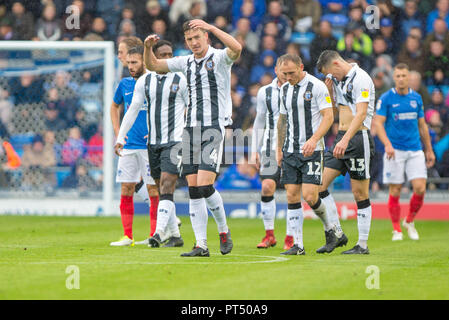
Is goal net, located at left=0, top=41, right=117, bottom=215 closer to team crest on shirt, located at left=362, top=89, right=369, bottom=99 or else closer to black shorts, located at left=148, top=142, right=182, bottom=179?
black shorts, located at left=148, top=142, right=182, bottom=179

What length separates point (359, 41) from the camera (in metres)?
Result: 16.2

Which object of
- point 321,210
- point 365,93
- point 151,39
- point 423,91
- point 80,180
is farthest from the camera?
point 80,180

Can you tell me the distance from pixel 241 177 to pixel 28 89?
459 centimetres

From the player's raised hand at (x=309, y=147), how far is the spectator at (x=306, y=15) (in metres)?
9.39

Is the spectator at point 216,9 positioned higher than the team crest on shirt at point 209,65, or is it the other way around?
the spectator at point 216,9

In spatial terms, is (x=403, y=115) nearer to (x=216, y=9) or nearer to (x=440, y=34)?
(x=440, y=34)

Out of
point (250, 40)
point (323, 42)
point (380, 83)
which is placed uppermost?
point (250, 40)

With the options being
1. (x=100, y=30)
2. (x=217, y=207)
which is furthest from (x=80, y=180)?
(x=217, y=207)

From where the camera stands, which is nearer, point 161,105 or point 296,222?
point 296,222

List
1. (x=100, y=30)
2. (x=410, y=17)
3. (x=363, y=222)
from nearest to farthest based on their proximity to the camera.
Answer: (x=363, y=222) < (x=410, y=17) < (x=100, y=30)

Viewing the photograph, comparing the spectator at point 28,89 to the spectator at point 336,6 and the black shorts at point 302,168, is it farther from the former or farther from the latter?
the black shorts at point 302,168

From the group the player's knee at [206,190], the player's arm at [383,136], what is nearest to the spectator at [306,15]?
the player's arm at [383,136]

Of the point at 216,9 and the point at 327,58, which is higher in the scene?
the point at 216,9

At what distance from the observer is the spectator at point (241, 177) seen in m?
15.4
